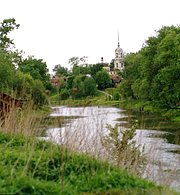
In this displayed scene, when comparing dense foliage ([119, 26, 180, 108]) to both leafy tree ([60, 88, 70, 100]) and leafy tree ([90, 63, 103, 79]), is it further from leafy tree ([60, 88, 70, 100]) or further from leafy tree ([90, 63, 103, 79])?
leafy tree ([90, 63, 103, 79])

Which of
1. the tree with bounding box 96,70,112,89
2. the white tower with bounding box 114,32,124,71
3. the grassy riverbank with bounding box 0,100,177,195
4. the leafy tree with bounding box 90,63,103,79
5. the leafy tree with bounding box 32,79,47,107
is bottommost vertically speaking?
the grassy riverbank with bounding box 0,100,177,195

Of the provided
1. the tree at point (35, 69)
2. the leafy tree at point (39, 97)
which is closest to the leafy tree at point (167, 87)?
the tree at point (35, 69)

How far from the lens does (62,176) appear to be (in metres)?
6.66

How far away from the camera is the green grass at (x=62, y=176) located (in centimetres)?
583

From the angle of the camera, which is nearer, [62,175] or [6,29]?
[62,175]

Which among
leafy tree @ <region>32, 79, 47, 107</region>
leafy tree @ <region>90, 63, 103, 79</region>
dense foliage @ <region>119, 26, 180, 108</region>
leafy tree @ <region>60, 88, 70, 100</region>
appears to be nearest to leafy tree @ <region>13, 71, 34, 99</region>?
leafy tree @ <region>32, 79, 47, 107</region>

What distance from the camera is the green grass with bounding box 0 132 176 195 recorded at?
5.83 meters

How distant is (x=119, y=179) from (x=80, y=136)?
231 cm

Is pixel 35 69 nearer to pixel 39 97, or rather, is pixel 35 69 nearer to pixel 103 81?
pixel 103 81

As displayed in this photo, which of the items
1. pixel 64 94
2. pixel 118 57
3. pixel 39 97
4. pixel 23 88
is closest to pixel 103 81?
pixel 118 57

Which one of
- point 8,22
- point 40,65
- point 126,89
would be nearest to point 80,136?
point 8,22

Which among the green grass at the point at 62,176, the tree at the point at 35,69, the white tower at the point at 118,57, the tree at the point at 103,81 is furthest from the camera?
the white tower at the point at 118,57

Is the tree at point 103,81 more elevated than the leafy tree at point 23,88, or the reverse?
the tree at point 103,81

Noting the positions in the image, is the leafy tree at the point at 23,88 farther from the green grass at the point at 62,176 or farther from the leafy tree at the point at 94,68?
the leafy tree at the point at 94,68
